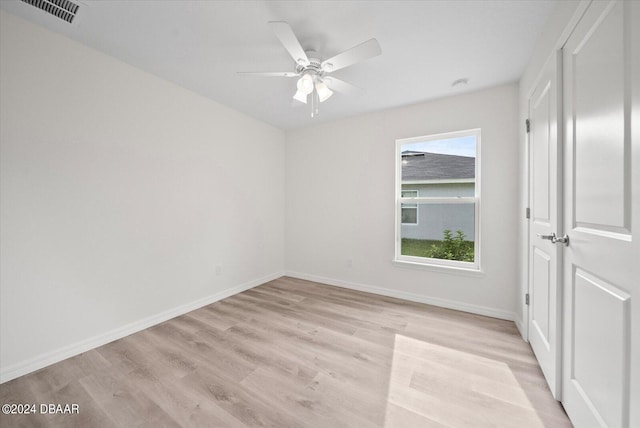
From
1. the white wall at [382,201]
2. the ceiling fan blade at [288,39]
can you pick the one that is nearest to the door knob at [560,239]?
the white wall at [382,201]

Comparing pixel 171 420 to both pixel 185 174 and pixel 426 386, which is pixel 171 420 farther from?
pixel 185 174

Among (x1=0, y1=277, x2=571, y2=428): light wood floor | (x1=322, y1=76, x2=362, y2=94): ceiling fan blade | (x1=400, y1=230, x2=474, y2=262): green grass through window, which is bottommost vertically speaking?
(x1=0, y1=277, x2=571, y2=428): light wood floor

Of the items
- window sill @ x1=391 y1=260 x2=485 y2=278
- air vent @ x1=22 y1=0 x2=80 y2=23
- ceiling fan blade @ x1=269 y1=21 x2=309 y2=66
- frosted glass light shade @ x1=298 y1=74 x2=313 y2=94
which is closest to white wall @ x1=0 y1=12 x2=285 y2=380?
air vent @ x1=22 y1=0 x2=80 y2=23

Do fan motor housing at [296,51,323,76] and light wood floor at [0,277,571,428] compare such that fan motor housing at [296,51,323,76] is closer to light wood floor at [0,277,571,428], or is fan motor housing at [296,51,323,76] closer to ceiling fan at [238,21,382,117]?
ceiling fan at [238,21,382,117]

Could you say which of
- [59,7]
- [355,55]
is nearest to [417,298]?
[355,55]

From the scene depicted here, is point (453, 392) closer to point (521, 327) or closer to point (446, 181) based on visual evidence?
point (521, 327)

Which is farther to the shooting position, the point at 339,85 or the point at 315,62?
the point at 339,85

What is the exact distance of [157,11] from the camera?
1.61m

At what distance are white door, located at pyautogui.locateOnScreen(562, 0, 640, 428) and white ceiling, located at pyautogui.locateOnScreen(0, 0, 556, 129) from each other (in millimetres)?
650

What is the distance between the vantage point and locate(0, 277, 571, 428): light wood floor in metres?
1.35

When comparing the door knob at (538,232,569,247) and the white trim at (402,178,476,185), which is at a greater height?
the white trim at (402,178,476,185)

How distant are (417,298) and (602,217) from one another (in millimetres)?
2246

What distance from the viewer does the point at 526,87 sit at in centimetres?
211

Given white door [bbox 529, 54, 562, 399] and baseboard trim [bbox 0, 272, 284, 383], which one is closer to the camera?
white door [bbox 529, 54, 562, 399]
